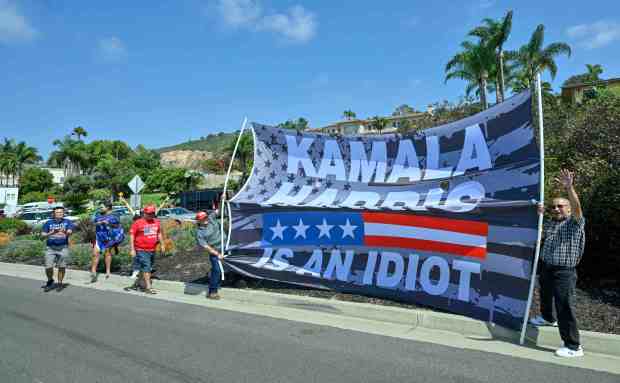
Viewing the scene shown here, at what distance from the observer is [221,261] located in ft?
28.0

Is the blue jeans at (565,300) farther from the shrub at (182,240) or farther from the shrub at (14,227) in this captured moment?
the shrub at (14,227)

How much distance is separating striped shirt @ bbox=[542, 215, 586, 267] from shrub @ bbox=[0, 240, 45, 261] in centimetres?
1546

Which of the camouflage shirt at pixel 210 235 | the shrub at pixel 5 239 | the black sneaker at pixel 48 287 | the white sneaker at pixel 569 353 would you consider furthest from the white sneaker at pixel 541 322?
the shrub at pixel 5 239

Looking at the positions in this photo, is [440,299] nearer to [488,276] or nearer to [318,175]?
[488,276]

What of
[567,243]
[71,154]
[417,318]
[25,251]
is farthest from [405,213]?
[71,154]

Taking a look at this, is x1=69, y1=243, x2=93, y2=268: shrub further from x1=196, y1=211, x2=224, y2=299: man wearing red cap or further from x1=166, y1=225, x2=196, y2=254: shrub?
x1=196, y1=211, x2=224, y2=299: man wearing red cap

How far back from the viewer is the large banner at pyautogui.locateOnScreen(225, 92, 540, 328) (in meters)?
6.07

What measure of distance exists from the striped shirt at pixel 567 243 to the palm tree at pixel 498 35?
3098cm

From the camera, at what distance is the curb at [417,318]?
5.02m

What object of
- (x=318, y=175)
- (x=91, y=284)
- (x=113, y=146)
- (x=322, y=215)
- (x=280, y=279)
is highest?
(x=113, y=146)

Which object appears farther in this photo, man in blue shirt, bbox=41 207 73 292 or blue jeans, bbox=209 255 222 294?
man in blue shirt, bbox=41 207 73 292

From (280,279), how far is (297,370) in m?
3.51

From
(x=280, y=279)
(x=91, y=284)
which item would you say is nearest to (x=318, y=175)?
(x=280, y=279)

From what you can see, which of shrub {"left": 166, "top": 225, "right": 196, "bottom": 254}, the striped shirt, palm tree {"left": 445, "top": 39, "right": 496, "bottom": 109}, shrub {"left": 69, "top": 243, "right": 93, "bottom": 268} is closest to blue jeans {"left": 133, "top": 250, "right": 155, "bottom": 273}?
shrub {"left": 166, "top": 225, "right": 196, "bottom": 254}
